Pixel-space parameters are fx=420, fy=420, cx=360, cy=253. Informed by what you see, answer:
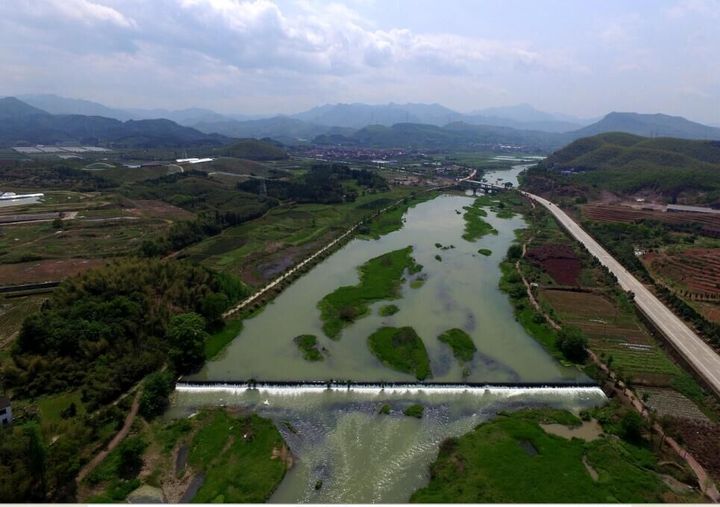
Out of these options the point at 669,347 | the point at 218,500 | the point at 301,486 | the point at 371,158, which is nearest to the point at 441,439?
the point at 301,486

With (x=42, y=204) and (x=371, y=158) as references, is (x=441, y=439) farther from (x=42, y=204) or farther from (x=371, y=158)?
(x=371, y=158)

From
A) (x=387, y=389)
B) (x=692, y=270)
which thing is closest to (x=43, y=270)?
(x=387, y=389)

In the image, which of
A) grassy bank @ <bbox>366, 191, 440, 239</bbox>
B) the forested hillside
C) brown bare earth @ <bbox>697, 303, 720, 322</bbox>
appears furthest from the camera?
grassy bank @ <bbox>366, 191, 440, 239</bbox>

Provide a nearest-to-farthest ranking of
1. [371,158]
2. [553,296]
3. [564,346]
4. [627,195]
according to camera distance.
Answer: [564,346], [553,296], [627,195], [371,158]

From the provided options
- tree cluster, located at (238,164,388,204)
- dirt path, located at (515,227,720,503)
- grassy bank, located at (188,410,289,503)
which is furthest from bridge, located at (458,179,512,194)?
grassy bank, located at (188,410,289,503)

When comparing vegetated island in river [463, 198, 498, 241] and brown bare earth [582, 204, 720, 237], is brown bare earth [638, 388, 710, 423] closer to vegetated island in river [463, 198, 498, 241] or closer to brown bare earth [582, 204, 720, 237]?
vegetated island in river [463, 198, 498, 241]

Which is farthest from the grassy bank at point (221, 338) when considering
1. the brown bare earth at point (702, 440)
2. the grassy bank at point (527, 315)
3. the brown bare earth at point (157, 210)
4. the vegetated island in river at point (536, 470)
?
the brown bare earth at point (157, 210)
